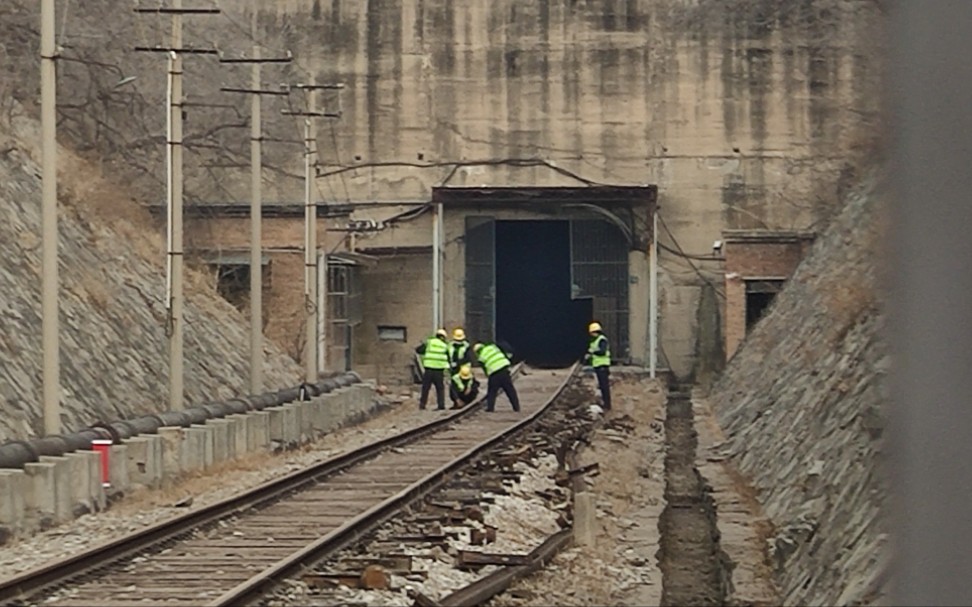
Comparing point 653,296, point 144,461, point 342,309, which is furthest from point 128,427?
point 653,296

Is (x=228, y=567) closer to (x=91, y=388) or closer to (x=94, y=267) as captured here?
(x=91, y=388)

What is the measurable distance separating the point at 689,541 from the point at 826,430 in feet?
8.97

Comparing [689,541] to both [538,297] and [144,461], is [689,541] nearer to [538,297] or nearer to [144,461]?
[144,461]

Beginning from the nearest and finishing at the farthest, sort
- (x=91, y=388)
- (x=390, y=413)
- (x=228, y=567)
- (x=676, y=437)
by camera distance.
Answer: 1. (x=228, y=567)
2. (x=91, y=388)
3. (x=676, y=437)
4. (x=390, y=413)

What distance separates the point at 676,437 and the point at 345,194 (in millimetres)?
21007

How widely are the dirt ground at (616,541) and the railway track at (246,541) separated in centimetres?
183

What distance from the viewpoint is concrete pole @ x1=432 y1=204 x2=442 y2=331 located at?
45906 millimetres

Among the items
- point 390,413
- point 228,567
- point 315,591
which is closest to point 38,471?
point 228,567

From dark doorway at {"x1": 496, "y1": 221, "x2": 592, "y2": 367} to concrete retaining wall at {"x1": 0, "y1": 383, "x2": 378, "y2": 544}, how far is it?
2315 centimetres

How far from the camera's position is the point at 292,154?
1997 inches

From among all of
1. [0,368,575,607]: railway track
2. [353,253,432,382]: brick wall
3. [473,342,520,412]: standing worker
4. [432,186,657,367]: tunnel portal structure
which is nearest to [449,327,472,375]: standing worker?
[473,342,520,412]: standing worker

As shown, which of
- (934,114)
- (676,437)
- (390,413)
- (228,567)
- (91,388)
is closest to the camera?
(934,114)

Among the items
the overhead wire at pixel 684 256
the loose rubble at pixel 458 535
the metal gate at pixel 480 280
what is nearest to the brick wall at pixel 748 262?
the overhead wire at pixel 684 256

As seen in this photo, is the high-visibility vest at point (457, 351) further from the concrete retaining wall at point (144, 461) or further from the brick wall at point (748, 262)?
the brick wall at point (748, 262)
